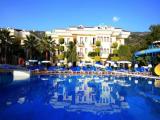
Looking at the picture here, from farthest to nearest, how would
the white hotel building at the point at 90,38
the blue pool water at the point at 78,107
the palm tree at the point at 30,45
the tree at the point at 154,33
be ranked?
1. the white hotel building at the point at 90,38
2. the palm tree at the point at 30,45
3. the tree at the point at 154,33
4. the blue pool water at the point at 78,107

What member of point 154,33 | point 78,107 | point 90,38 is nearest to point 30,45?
point 90,38

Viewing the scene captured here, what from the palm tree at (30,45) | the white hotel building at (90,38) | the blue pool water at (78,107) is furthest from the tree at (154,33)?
the blue pool water at (78,107)

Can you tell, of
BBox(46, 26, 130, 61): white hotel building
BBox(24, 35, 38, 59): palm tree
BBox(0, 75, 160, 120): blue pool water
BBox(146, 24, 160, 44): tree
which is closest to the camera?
BBox(0, 75, 160, 120): blue pool water

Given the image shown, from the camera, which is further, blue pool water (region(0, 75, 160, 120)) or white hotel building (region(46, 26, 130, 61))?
white hotel building (region(46, 26, 130, 61))

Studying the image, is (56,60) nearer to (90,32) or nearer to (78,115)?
(90,32)

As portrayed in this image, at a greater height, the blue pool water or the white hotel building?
the white hotel building

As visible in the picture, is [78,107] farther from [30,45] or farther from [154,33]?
[30,45]

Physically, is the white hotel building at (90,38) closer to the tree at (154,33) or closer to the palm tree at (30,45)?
the palm tree at (30,45)

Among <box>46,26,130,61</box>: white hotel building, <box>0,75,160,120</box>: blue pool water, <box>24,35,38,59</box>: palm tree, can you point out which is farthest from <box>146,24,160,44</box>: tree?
<box>0,75,160,120</box>: blue pool water

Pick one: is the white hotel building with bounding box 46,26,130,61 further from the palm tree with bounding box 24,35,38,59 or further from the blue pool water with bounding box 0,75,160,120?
the blue pool water with bounding box 0,75,160,120

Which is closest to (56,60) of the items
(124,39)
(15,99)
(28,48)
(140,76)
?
(28,48)

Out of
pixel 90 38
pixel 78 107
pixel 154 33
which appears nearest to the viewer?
pixel 78 107

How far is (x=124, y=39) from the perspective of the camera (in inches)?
2874

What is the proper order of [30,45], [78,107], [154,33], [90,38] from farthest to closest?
1. [90,38]
2. [30,45]
3. [154,33]
4. [78,107]
